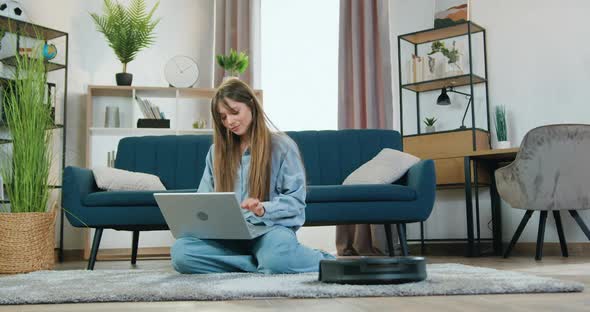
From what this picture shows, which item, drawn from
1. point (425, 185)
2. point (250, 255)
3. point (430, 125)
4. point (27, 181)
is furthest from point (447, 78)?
point (27, 181)

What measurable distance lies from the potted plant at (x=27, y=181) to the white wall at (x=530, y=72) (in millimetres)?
2824

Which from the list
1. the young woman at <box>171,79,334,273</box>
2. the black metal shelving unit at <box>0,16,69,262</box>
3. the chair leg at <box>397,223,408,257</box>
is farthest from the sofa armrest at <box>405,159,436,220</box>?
the black metal shelving unit at <box>0,16,69,262</box>

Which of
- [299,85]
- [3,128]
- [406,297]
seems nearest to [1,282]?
[406,297]

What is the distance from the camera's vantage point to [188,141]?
13.0 ft

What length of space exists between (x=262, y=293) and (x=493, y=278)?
711 mm

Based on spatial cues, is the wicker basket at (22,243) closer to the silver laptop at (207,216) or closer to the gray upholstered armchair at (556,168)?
the silver laptop at (207,216)

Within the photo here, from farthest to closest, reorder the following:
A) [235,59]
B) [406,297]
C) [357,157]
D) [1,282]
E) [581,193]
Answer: [235,59] < [357,157] < [581,193] < [1,282] < [406,297]

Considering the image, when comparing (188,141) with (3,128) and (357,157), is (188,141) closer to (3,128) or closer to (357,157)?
(357,157)

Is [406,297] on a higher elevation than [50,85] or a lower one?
lower

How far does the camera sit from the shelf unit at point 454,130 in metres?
4.39

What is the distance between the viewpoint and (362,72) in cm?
495

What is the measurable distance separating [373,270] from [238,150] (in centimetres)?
83

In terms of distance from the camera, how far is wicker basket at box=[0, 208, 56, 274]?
2982 mm

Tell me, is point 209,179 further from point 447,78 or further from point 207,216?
point 447,78
